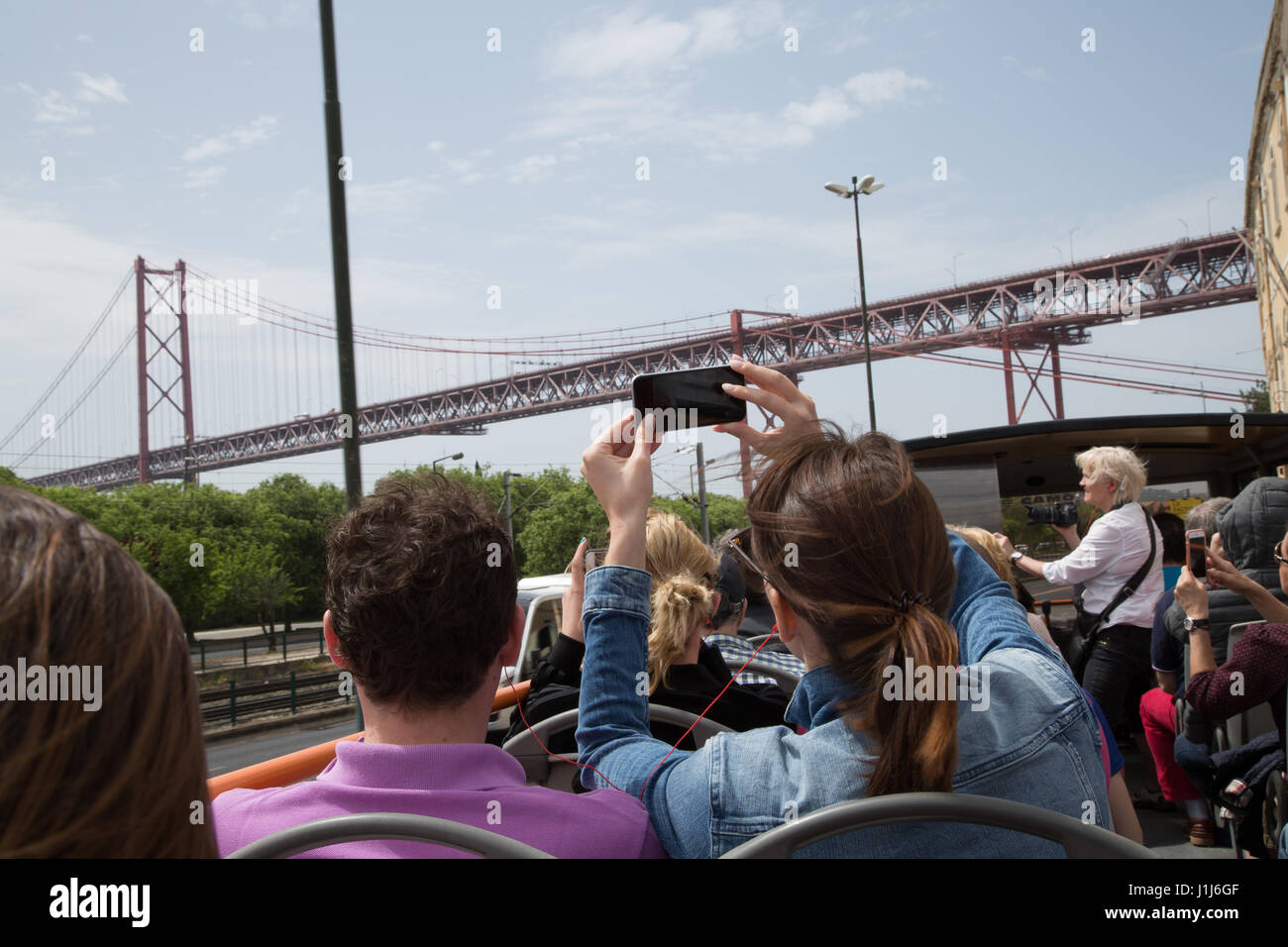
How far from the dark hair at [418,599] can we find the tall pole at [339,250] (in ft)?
14.5

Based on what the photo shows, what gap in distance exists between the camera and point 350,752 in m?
1.56

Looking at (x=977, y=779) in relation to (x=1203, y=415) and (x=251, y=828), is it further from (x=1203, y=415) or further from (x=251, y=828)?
(x=1203, y=415)

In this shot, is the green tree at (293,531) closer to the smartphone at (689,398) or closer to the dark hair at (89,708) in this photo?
the smartphone at (689,398)

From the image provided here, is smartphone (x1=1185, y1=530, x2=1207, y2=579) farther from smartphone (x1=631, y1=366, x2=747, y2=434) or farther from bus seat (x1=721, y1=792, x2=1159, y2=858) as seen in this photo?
bus seat (x1=721, y1=792, x2=1159, y2=858)

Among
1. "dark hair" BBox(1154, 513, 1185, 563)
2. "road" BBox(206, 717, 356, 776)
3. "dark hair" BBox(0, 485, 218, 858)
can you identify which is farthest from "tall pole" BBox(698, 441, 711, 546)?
"road" BBox(206, 717, 356, 776)

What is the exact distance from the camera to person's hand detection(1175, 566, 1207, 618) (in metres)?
3.57

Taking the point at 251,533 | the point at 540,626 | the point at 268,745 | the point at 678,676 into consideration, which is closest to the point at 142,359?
the point at 251,533

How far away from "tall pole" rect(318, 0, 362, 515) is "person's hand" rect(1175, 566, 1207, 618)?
434 centimetres

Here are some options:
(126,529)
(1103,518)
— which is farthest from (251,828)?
(126,529)

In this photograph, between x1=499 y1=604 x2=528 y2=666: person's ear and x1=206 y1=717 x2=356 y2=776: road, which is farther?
x1=206 y1=717 x2=356 y2=776: road

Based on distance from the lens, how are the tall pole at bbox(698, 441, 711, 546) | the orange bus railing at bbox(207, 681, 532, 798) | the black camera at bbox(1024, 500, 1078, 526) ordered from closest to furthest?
the orange bus railing at bbox(207, 681, 532, 798), the tall pole at bbox(698, 441, 711, 546), the black camera at bbox(1024, 500, 1078, 526)

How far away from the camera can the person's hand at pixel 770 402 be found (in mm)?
1785

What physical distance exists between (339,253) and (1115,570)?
4.73 metres

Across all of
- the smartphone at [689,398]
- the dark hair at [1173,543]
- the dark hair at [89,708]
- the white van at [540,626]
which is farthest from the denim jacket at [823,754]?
the white van at [540,626]
